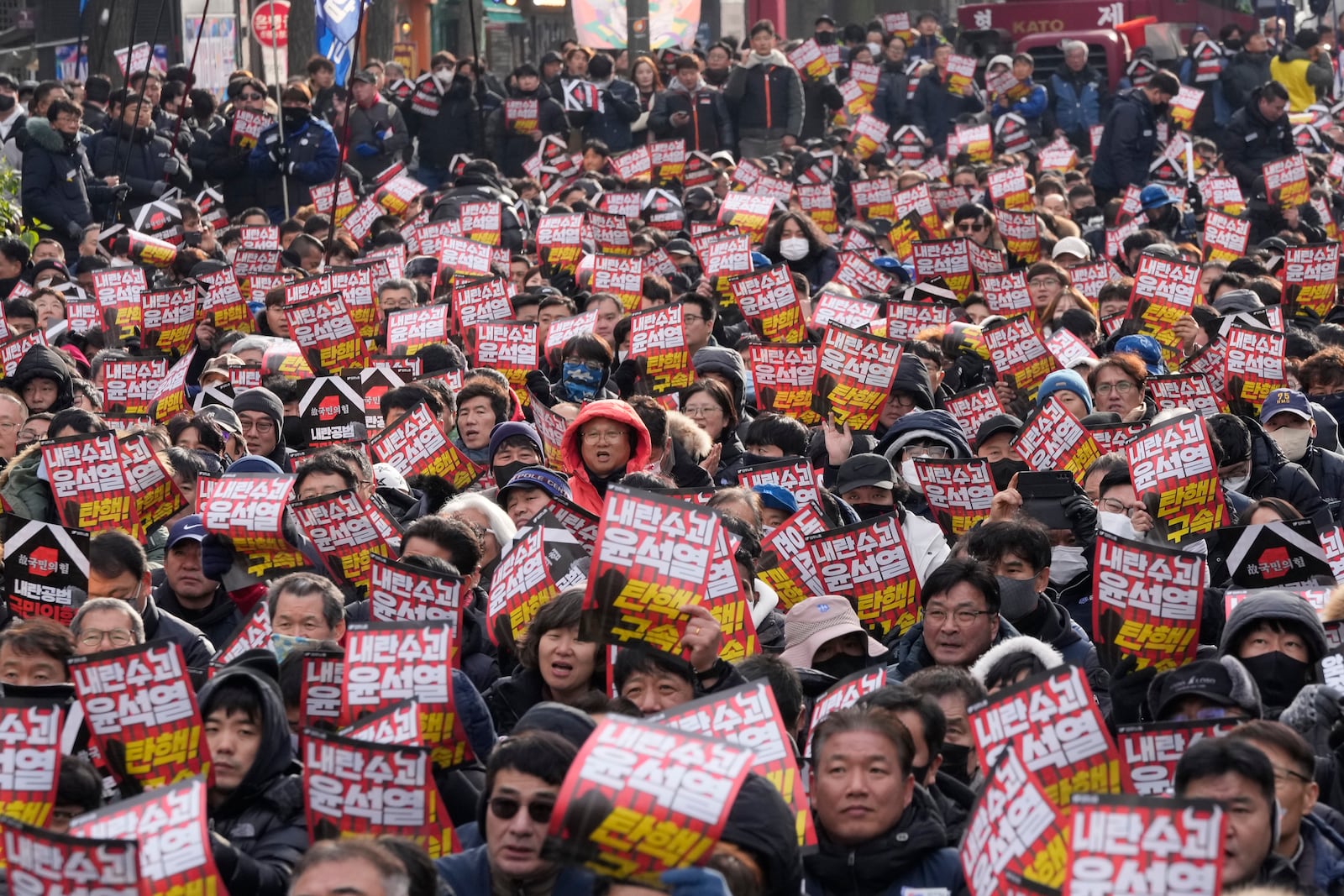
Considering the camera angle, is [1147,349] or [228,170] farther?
[228,170]

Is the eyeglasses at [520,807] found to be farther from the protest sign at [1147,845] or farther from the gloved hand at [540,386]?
the gloved hand at [540,386]

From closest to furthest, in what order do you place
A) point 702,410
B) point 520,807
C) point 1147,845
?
point 1147,845 < point 520,807 < point 702,410

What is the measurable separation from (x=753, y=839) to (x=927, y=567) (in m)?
3.64

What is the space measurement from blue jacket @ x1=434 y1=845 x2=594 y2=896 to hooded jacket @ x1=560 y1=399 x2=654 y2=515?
128 inches

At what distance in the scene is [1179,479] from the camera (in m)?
7.61

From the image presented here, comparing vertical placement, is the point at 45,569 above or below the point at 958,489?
above

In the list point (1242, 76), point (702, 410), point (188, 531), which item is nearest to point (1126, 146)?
point (1242, 76)

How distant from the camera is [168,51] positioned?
25.9 m

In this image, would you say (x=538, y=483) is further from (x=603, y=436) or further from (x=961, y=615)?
(x=961, y=615)

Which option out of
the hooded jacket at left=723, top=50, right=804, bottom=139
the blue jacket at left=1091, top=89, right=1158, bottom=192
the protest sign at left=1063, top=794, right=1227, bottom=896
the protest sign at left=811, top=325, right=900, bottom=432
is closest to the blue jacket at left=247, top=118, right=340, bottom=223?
the hooded jacket at left=723, top=50, right=804, bottom=139

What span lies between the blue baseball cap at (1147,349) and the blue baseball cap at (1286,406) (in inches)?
57.9

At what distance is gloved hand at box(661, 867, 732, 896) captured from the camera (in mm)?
3865

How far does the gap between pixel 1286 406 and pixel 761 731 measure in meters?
4.97

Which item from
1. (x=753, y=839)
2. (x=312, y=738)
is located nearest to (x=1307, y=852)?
(x=753, y=839)
